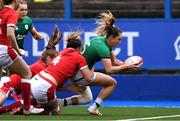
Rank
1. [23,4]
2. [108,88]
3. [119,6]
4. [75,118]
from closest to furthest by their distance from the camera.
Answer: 1. [75,118]
2. [108,88]
3. [23,4]
4. [119,6]

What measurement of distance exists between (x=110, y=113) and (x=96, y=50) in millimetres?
1098

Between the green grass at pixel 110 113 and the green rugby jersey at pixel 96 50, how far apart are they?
0.82m

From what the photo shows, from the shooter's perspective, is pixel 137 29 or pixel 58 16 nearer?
pixel 137 29

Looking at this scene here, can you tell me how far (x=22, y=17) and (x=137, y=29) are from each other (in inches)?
143

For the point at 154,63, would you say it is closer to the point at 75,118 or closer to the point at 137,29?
the point at 137,29

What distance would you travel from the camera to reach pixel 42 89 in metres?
11.4

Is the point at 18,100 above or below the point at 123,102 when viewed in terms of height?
above

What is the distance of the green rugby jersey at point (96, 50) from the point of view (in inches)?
465

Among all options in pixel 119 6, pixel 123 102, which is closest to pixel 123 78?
pixel 123 102

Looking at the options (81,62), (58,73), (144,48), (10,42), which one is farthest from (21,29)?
(144,48)

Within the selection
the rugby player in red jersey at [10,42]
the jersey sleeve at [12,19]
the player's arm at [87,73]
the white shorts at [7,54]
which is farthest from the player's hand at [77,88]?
the jersey sleeve at [12,19]

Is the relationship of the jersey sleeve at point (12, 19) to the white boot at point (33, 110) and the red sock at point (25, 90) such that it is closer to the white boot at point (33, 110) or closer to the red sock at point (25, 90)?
the red sock at point (25, 90)

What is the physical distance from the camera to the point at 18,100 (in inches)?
476

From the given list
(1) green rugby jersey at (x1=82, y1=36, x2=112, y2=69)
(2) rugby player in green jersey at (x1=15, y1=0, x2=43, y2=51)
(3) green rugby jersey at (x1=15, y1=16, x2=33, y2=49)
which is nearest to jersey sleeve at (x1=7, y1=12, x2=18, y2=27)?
(1) green rugby jersey at (x1=82, y1=36, x2=112, y2=69)
